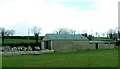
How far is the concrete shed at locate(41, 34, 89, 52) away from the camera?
52.9 meters

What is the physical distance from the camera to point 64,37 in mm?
55531

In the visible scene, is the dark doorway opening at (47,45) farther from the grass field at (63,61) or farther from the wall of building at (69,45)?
the grass field at (63,61)

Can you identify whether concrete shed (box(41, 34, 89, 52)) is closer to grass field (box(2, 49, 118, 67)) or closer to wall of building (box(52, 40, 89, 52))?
wall of building (box(52, 40, 89, 52))

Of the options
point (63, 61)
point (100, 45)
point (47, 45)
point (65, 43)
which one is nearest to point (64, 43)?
point (65, 43)

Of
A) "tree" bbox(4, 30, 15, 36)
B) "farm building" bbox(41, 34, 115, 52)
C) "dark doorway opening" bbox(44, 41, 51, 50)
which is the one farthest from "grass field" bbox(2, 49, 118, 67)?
"tree" bbox(4, 30, 15, 36)

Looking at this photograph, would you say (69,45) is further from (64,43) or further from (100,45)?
(100,45)

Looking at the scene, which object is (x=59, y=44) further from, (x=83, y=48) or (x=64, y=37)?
(x=83, y=48)

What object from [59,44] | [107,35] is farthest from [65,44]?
[107,35]

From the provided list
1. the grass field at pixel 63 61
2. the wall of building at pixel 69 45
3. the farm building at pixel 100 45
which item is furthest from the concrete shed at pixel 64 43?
the grass field at pixel 63 61

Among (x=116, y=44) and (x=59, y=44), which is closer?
(x=59, y=44)

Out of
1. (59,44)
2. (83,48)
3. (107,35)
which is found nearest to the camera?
(59,44)

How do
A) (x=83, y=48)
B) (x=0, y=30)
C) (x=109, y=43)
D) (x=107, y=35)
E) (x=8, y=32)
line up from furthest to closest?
(x=107, y=35), (x=8, y=32), (x=0, y=30), (x=109, y=43), (x=83, y=48)

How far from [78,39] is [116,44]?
14.6 m

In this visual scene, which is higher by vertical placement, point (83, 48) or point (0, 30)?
point (0, 30)
